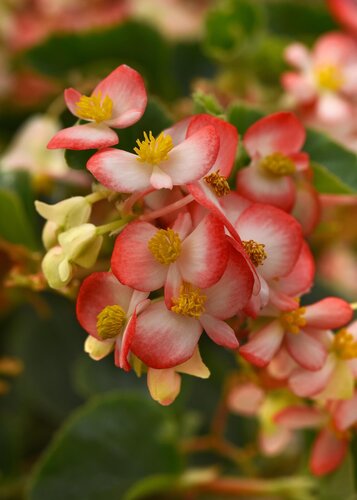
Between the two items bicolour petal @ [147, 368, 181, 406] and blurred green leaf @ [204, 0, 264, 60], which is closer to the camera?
bicolour petal @ [147, 368, 181, 406]

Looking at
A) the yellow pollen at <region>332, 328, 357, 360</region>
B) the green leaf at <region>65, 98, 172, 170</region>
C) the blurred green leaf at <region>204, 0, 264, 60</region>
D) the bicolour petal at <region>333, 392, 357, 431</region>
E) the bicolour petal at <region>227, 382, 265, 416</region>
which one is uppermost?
the green leaf at <region>65, 98, 172, 170</region>

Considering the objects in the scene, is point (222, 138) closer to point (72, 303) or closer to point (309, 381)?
point (309, 381)

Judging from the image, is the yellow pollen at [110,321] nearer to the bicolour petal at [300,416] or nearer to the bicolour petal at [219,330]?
the bicolour petal at [219,330]

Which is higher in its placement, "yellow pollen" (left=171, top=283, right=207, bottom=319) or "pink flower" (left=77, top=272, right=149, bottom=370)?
"yellow pollen" (left=171, top=283, right=207, bottom=319)

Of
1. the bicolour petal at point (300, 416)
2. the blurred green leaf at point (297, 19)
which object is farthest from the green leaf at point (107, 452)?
the blurred green leaf at point (297, 19)

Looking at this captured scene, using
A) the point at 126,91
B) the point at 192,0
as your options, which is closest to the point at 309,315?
the point at 126,91

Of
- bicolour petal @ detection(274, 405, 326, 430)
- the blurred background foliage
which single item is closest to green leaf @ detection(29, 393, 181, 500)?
the blurred background foliage

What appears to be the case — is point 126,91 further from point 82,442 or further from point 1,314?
point 1,314

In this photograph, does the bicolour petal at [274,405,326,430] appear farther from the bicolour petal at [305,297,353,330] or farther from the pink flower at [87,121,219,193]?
the pink flower at [87,121,219,193]
